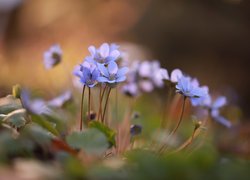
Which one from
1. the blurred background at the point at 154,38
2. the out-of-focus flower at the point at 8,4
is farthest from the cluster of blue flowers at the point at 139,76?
the out-of-focus flower at the point at 8,4

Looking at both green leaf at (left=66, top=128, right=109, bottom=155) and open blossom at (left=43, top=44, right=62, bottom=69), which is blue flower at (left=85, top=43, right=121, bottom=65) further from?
open blossom at (left=43, top=44, right=62, bottom=69)

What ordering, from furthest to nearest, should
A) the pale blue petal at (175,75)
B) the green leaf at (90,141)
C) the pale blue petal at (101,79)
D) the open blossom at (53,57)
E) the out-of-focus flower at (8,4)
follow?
the out-of-focus flower at (8,4), the open blossom at (53,57), the pale blue petal at (175,75), the pale blue petal at (101,79), the green leaf at (90,141)

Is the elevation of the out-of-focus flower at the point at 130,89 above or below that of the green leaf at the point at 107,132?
above

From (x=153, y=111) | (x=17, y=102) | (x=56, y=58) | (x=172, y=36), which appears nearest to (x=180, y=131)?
(x=153, y=111)

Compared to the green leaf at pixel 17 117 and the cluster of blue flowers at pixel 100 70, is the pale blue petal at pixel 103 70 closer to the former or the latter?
the cluster of blue flowers at pixel 100 70

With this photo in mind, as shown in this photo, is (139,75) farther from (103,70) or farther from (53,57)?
(103,70)

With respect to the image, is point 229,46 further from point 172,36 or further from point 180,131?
point 180,131
